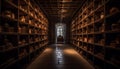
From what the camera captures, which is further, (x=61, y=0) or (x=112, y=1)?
(x=61, y=0)

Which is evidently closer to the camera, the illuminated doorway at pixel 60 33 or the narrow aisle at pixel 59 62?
the narrow aisle at pixel 59 62

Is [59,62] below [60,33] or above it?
below

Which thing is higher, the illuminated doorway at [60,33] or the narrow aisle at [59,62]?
the illuminated doorway at [60,33]

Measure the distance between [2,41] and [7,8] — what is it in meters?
1.06

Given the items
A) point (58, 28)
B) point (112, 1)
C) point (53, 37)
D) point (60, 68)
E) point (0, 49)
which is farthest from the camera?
point (58, 28)

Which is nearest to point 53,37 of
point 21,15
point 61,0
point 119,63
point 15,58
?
point 61,0

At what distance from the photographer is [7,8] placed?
3.47 metres

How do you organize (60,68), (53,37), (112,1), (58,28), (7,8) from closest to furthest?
(112,1), (7,8), (60,68), (53,37), (58,28)

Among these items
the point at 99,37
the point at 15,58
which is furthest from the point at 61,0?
the point at 15,58

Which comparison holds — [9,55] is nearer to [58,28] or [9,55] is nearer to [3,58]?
[3,58]

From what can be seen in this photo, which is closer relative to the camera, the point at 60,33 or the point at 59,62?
the point at 59,62

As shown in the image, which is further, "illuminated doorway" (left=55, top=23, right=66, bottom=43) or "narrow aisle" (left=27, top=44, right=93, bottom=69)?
"illuminated doorway" (left=55, top=23, right=66, bottom=43)

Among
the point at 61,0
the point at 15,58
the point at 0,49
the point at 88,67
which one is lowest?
the point at 88,67

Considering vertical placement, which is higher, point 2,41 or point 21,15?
point 21,15
